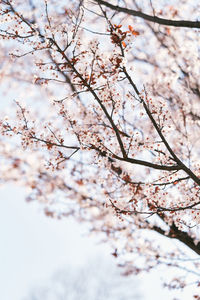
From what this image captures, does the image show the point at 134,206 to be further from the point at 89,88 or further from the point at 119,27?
the point at 119,27

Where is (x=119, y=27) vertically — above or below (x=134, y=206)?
above

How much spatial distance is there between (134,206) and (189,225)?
816 millimetres

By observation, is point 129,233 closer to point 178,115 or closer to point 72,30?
point 178,115

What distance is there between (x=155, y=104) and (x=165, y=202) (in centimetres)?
132

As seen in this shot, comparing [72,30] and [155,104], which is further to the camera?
[155,104]

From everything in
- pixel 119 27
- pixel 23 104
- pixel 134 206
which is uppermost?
pixel 119 27

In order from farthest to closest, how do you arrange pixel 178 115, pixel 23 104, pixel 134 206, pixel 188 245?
pixel 178 115 < pixel 188 245 < pixel 134 206 < pixel 23 104

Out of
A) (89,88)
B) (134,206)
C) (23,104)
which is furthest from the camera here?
(134,206)

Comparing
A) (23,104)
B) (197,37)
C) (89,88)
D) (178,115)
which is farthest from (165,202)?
(197,37)

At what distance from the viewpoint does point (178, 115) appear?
6113 millimetres

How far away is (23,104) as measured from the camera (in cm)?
350

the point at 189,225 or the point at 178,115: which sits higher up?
the point at 178,115

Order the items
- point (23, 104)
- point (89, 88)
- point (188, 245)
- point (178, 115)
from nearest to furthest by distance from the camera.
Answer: point (89, 88)
point (23, 104)
point (188, 245)
point (178, 115)

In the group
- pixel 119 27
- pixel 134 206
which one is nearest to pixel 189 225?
pixel 134 206
